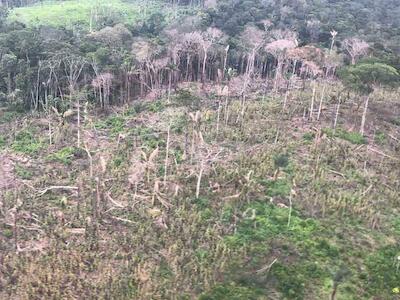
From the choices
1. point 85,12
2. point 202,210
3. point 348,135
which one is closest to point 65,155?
point 202,210

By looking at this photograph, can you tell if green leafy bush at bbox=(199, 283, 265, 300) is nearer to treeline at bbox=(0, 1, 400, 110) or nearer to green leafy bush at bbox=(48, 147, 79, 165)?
green leafy bush at bbox=(48, 147, 79, 165)

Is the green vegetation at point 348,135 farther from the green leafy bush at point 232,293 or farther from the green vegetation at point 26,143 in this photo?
the green vegetation at point 26,143

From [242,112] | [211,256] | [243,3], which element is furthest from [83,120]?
[243,3]

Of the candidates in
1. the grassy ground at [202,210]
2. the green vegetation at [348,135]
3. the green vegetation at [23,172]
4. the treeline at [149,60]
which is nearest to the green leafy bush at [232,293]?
the grassy ground at [202,210]

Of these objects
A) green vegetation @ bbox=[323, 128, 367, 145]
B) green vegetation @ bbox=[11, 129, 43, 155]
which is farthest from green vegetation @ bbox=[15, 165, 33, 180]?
green vegetation @ bbox=[323, 128, 367, 145]

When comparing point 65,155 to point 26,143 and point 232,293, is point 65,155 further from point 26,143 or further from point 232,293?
point 232,293

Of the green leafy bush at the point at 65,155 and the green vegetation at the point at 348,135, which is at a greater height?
the green vegetation at the point at 348,135
